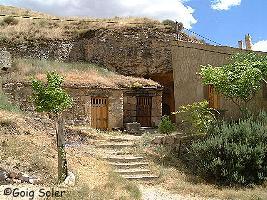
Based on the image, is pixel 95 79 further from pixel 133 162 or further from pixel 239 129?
pixel 239 129

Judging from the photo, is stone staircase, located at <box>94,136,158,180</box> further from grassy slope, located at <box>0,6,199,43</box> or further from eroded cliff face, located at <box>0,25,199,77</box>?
grassy slope, located at <box>0,6,199,43</box>

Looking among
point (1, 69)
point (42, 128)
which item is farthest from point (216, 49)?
point (1, 69)

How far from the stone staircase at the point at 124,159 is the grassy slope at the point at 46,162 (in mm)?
605

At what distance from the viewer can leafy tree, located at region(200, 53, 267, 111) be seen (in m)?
A: 14.2

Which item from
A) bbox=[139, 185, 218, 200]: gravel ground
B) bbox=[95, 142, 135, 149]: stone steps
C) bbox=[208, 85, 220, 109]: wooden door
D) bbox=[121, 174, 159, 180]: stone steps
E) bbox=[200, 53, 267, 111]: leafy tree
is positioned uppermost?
bbox=[200, 53, 267, 111]: leafy tree

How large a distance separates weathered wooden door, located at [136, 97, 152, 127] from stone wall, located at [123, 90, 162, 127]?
0.24m

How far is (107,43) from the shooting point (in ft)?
83.7

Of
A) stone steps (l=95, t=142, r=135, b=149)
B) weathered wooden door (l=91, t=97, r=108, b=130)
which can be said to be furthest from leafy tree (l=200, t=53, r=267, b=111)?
weathered wooden door (l=91, t=97, r=108, b=130)

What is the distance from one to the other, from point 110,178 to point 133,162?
2.33 metres

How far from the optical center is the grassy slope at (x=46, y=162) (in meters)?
9.85

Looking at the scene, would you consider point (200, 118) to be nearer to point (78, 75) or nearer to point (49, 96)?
point (49, 96)

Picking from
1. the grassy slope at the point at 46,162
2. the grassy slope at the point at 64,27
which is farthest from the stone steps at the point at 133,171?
the grassy slope at the point at 64,27

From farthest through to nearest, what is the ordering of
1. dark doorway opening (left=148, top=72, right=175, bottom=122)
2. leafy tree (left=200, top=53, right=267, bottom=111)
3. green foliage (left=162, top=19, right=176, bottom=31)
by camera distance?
green foliage (left=162, top=19, right=176, bottom=31), dark doorway opening (left=148, top=72, right=175, bottom=122), leafy tree (left=200, top=53, right=267, bottom=111)

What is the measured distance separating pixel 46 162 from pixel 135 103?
38.7 ft
